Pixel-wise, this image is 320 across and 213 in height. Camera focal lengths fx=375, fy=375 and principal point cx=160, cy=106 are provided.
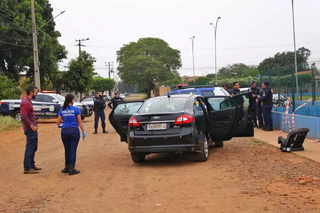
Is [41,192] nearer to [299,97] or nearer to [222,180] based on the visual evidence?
[222,180]

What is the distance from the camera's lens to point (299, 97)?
14.6 metres

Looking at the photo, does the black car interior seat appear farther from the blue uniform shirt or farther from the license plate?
the blue uniform shirt

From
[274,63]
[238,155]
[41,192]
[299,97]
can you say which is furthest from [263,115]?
[274,63]

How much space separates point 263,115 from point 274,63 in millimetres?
61656

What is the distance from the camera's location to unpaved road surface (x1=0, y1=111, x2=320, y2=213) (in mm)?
5285

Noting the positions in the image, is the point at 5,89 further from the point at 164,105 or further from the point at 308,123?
the point at 308,123

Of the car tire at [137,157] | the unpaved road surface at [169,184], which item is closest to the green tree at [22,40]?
the unpaved road surface at [169,184]

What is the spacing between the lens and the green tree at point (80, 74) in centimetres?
4328

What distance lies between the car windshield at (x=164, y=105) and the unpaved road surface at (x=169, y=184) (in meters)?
1.24

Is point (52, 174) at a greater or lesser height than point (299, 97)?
lesser

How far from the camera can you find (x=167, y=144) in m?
7.98

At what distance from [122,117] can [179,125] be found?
8.39 feet

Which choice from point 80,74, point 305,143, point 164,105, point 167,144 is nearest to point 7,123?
point 164,105

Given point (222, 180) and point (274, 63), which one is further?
point (274, 63)
